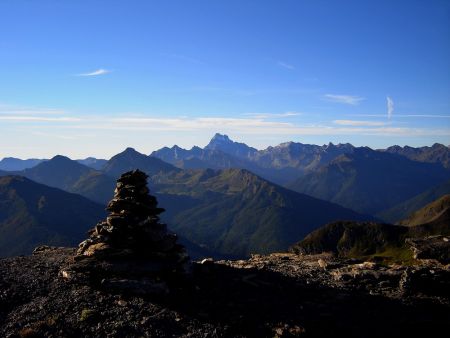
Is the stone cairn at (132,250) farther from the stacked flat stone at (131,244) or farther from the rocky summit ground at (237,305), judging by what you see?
the rocky summit ground at (237,305)

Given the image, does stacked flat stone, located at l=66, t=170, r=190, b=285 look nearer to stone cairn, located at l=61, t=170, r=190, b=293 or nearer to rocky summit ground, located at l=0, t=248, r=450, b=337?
stone cairn, located at l=61, t=170, r=190, b=293

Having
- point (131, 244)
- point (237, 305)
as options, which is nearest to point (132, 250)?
point (131, 244)

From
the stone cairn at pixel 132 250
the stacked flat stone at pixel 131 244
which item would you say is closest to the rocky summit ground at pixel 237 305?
the stone cairn at pixel 132 250

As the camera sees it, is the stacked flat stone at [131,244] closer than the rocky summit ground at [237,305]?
No

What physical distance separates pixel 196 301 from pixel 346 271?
19054 millimetres

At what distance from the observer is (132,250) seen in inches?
1716

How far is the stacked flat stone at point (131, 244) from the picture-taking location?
42.3 metres

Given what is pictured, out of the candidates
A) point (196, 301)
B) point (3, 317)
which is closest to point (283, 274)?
point (196, 301)

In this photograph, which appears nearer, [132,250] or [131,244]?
[132,250]

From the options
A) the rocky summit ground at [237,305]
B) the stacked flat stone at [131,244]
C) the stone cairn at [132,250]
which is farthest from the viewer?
the stacked flat stone at [131,244]

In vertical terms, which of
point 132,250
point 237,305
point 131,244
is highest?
point 131,244

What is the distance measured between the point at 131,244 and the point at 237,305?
1257cm

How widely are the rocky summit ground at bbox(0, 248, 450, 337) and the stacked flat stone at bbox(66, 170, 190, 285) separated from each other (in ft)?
7.01

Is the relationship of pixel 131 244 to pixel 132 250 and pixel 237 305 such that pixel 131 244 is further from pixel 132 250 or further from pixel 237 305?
pixel 237 305
